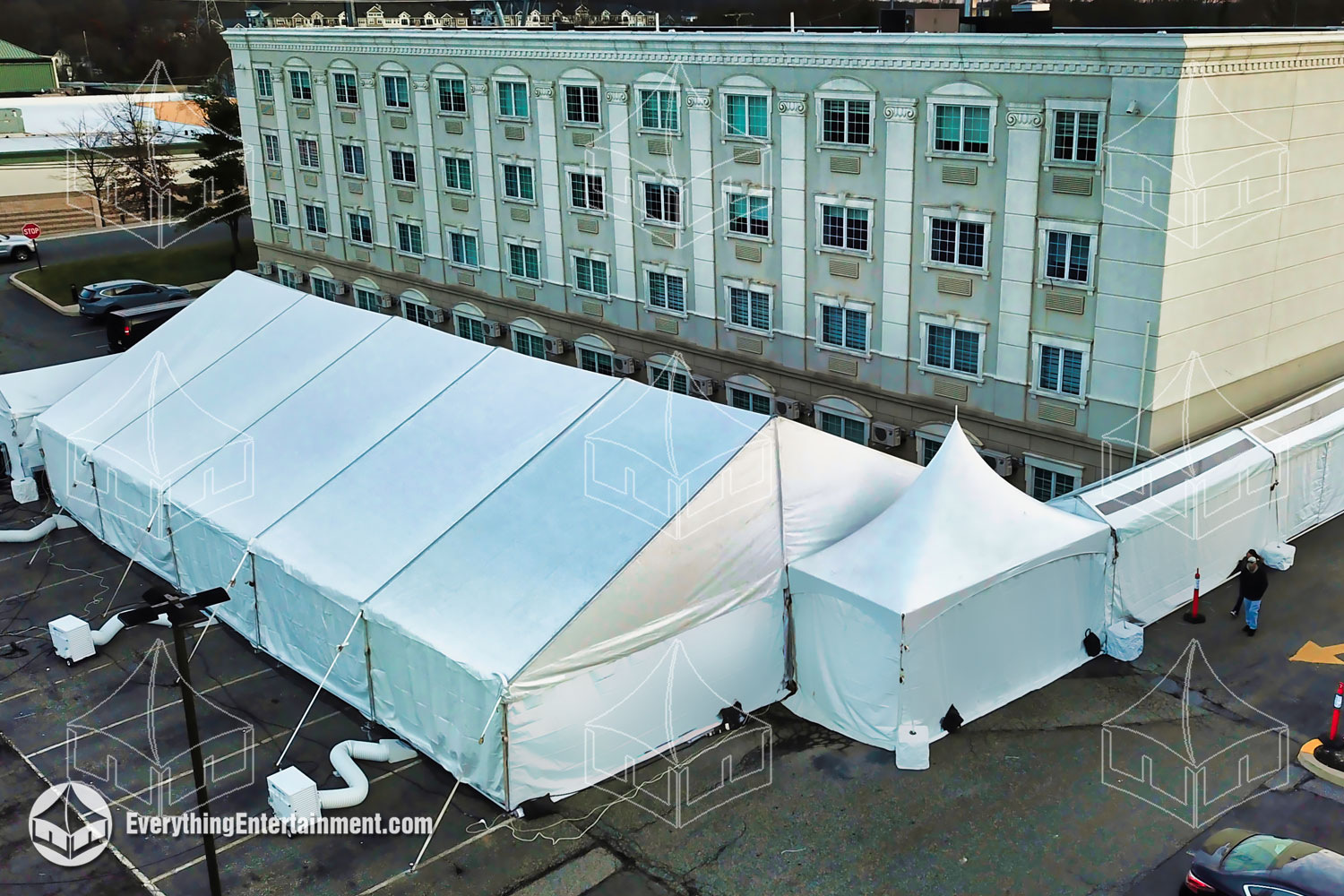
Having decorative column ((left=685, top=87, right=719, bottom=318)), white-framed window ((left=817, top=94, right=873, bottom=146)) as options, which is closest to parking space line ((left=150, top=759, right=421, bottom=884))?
decorative column ((left=685, top=87, right=719, bottom=318))

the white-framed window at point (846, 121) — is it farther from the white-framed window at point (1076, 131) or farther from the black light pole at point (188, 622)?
the black light pole at point (188, 622)

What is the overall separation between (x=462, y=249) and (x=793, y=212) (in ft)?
45.4

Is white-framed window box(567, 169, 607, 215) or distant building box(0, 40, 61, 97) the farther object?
distant building box(0, 40, 61, 97)

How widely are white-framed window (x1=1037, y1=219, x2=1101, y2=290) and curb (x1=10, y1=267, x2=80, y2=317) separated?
38530 mm

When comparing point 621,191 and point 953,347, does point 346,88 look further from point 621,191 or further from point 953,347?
point 953,347

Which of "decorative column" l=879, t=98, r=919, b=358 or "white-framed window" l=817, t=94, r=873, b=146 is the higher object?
"white-framed window" l=817, t=94, r=873, b=146

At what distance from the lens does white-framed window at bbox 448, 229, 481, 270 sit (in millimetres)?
38750

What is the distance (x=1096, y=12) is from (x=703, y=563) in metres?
26.7

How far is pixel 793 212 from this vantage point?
2912 centimetres

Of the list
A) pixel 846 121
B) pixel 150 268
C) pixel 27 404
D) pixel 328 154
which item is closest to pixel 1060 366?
pixel 846 121

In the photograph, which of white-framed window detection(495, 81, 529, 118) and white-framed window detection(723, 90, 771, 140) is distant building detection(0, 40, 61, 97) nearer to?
white-framed window detection(495, 81, 529, 118)

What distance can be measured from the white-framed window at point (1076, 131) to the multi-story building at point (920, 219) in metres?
0.06

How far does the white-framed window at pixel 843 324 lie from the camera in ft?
93.5

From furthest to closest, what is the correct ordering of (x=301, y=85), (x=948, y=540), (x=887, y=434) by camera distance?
(x=301, y=85) → (x=887, y=434) → (x=948, y=540)
